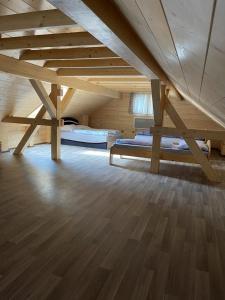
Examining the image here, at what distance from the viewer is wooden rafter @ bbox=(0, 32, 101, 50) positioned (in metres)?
2.69

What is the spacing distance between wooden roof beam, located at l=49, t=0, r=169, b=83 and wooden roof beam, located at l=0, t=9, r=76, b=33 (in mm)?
486

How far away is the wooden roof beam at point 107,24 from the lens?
1.25 m

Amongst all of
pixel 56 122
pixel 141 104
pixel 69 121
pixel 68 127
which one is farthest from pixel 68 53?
pixel 141 104

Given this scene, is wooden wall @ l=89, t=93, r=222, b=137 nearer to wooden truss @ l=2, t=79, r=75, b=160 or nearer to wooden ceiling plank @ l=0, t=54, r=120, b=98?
wooden ceiling plank @ l=0, t=54, r=120, b=98

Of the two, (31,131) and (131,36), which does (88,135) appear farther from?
(131,36)

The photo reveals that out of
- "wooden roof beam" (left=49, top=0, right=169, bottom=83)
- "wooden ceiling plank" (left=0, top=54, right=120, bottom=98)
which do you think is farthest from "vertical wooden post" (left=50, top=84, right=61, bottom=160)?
"wooden roof beam" (left=49, top=0, right=169, bottom=83)

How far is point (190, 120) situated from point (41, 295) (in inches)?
289

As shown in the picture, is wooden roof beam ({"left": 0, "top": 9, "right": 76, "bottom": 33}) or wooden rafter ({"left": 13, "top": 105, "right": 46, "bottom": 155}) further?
wooden rafter ({"left": 13, "top": 105, "right": 46, "bottom": 155})

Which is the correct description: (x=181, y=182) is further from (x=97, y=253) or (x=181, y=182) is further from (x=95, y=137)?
(x=95, y=137)

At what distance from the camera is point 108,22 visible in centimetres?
150

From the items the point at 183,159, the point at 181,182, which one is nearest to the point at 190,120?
the point at 183,159

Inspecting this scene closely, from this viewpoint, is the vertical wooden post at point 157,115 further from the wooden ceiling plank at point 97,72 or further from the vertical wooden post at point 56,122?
the vertical wooden post at point 56,122

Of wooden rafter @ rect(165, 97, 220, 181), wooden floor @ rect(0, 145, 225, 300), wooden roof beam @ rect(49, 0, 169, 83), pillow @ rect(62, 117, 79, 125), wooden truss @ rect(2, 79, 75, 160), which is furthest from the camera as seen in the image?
pillow @ rect(62, 117, 79, 125)

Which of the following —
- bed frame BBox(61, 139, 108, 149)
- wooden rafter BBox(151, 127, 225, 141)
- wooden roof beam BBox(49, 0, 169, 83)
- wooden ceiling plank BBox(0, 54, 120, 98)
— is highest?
wooden ceiling plank BBox(0, 54, 120, 98)
